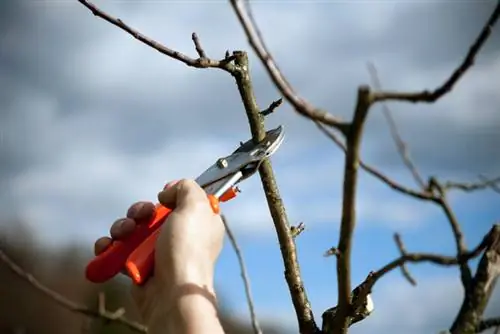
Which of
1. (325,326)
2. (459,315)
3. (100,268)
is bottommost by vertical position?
(459,315)

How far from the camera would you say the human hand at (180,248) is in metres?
1.20

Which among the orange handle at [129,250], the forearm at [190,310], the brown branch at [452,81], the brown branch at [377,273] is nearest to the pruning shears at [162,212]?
the orange handle at [129,250]

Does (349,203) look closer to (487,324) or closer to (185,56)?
(487,324)

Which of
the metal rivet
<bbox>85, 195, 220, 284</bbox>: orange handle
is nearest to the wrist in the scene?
<bbox>85, 195, 220, 284</bbox>: orange handle

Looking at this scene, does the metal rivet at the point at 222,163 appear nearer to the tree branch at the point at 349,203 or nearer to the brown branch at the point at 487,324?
the tree branch at the point at 349,203

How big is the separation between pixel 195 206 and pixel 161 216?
0.12m

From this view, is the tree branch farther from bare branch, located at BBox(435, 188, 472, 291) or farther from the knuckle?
the knuckle

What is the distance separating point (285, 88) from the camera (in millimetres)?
819

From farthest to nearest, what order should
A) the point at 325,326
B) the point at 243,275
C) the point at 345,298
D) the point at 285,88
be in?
the point at 243,275, the point at 325,326, the point at 345,298, the point at 285,88

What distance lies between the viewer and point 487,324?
103 cm

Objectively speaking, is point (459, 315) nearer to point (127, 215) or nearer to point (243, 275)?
point (127, 215)

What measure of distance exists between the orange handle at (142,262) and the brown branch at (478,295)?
1.73 feet

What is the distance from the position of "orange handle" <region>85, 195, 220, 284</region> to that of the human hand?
0.01m

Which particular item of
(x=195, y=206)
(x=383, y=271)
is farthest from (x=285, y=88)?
(x=195, y=206)
